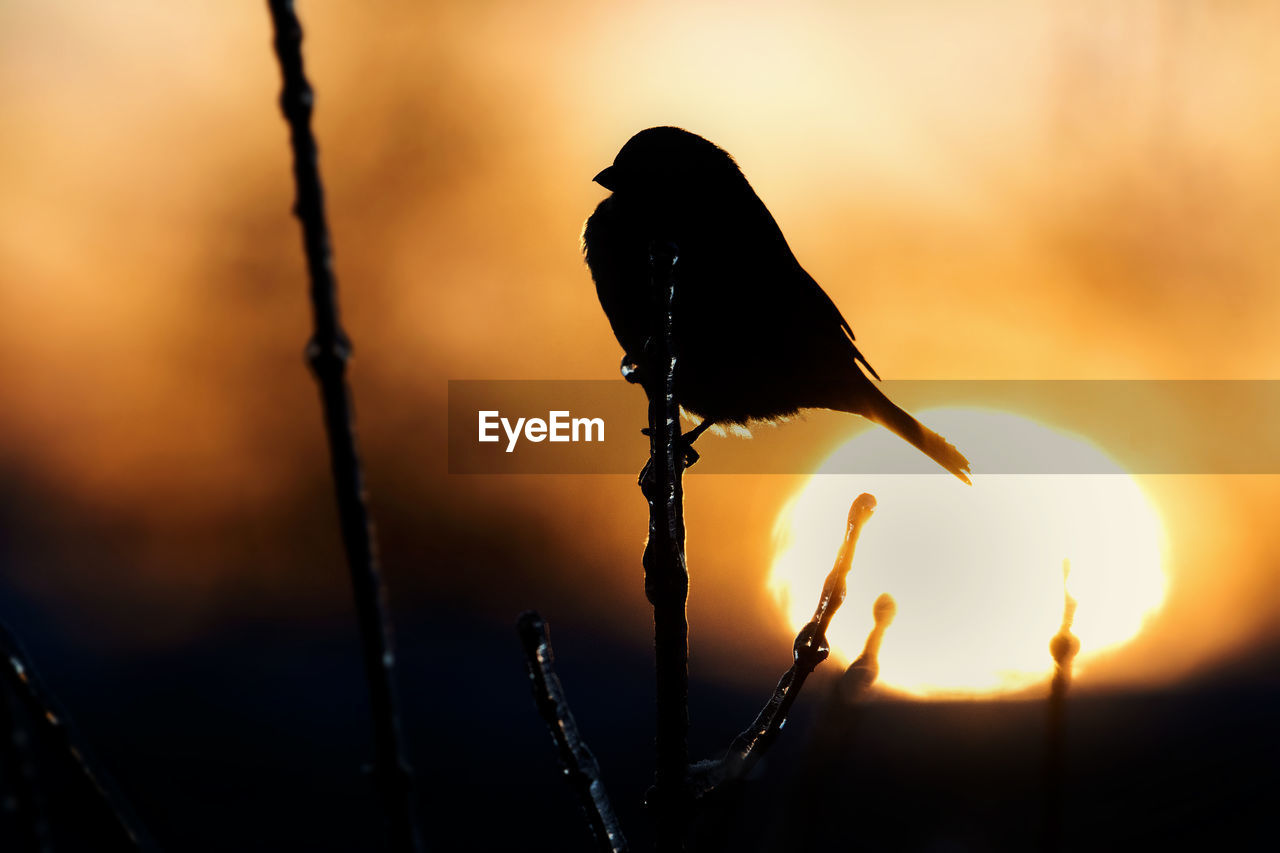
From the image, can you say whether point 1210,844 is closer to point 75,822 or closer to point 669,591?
point 669,591

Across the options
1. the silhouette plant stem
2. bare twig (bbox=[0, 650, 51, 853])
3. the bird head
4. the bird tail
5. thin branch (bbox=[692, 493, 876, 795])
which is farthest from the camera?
the bird tail

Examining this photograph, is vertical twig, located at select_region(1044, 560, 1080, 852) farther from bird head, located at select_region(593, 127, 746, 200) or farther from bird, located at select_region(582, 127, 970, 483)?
bird head, located at select_region(593, 127, 746, 200)

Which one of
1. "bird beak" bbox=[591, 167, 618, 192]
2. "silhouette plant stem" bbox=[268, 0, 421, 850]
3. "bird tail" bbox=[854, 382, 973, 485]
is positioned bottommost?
"bird tail" bbox=[854, 382, 973, 485]

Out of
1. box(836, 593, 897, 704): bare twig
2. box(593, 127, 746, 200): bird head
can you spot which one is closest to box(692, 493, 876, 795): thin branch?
box(836, 593, 897, 704): bare twig

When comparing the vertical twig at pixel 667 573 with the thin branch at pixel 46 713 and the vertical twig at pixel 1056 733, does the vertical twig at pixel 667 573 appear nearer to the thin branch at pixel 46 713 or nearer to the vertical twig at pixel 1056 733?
the vertical twig at pixel 1056 733

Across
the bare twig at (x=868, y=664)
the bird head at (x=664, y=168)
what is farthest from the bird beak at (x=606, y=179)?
the bare twig at (x=868, y=664)

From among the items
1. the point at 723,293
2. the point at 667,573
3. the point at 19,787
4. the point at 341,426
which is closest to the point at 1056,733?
the point at 667,573

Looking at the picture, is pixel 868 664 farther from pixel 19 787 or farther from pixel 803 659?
pixel 19 787
